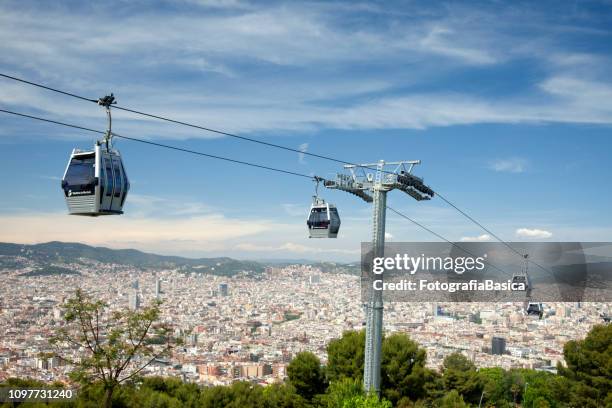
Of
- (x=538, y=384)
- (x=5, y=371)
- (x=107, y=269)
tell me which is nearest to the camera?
(x=5, y=371)

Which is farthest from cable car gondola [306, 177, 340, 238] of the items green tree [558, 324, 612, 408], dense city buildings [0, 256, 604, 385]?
green tree [558, 324, 612, 408]

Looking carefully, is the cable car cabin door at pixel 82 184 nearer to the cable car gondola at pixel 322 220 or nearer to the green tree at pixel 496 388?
the cable car gondola at pixel 322 220

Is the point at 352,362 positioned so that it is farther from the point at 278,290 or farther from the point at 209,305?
the point at 278,290

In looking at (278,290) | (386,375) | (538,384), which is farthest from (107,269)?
(386,375)

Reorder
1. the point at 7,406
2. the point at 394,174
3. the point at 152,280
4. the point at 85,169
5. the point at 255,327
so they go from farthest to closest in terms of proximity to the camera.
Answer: the point at 152,280, the point at 255,327, the point at 7,406, the point at 394,174, the point at 85,169

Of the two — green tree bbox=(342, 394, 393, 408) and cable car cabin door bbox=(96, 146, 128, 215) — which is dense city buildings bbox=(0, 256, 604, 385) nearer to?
green tree bbox=(342, 394, 393, 408)

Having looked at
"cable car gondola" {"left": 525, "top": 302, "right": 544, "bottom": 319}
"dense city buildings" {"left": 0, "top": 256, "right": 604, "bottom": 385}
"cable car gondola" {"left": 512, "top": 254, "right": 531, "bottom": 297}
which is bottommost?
"dense city buildings" {"left": 0, "top": 256, "right": 604, "bottom": 385}

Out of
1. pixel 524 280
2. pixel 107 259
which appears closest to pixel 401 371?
pixel 524 280
